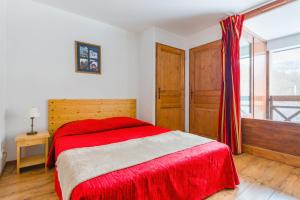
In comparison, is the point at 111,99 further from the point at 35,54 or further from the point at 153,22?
the point at 153,22

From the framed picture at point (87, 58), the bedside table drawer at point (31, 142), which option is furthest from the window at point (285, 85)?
the bedside table drawer at point (31, 142)

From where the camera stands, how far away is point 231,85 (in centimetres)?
276

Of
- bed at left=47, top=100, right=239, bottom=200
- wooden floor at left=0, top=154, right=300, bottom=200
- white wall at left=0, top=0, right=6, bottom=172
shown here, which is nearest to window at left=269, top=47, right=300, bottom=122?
wooden floor at left=0, top=154, right=300, bottom=200

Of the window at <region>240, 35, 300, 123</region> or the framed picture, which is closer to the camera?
the framed picture

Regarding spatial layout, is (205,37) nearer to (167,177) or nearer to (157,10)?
(157,10)

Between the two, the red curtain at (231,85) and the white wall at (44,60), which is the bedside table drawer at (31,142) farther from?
the red curtain at (231,85)

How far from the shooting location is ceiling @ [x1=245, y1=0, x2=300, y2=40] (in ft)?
8.56

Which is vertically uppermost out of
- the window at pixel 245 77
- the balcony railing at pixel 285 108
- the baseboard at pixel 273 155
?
the window at pixel 245 77

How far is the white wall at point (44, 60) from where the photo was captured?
2.33 metres

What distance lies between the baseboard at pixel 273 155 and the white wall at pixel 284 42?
2.36 m

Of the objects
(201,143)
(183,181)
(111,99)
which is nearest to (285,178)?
(201,143)

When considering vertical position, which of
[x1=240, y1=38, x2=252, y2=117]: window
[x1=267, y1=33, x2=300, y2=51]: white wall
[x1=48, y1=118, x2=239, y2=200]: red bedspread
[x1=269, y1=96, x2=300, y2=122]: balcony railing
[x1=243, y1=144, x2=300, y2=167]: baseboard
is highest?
[x1=267, y1=33, x2=300, y2=51]: white wall

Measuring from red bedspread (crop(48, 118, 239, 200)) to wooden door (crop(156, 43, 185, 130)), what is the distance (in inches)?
59.7

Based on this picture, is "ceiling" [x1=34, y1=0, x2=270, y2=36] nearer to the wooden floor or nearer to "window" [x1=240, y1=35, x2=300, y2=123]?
"window" [x1=240, y1=35, x2=300, y2=123]
